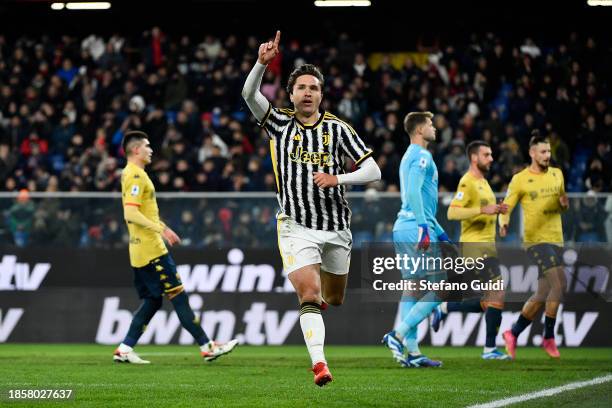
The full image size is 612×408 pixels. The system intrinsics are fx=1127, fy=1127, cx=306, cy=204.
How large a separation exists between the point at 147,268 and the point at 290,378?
2.56 meters

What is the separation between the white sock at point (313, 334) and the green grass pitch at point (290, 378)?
0.33m

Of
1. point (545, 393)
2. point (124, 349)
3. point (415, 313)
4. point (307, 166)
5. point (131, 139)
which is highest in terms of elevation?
point (131, 139)

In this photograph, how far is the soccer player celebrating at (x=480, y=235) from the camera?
11.9 metres

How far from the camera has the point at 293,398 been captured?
793 centimetres

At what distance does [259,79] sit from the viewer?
26.2ft

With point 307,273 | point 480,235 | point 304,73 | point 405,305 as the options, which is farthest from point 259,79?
point 480,235

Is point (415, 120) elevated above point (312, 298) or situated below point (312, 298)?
above

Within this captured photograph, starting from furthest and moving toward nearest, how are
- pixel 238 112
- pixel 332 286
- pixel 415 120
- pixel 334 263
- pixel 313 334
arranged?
pixel 238 112 < pixel 415 120 < pixel 332 286 < pixel 334 263 < pixel 313 334

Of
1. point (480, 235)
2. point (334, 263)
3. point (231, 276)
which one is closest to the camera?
point (334, 263)

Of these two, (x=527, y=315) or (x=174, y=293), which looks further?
(x=527, y=315)

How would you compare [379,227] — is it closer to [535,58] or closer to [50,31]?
[535,58]

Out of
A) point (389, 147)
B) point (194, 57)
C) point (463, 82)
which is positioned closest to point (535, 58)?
point (463, 82)

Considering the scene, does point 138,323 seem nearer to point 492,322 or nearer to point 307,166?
point 492,322

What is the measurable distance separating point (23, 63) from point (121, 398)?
1559cm
